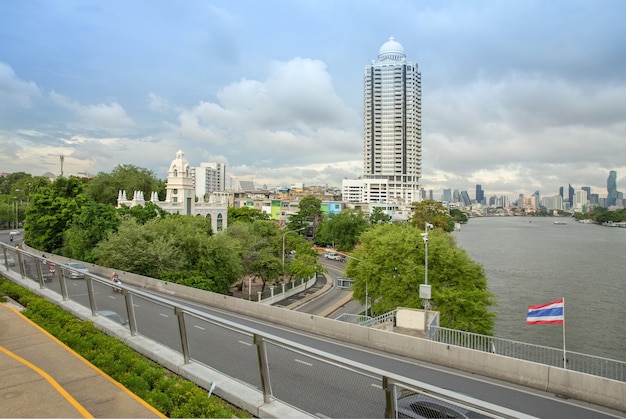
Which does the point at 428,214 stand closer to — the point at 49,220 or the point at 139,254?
the point at 139,254

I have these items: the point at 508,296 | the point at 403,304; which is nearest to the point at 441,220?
the point at 508,296

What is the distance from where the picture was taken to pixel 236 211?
72.7m

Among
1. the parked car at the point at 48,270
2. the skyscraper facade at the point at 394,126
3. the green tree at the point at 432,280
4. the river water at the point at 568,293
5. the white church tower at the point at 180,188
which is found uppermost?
the skyscraper facade at the point at 394,126

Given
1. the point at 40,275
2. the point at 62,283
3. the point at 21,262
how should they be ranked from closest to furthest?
the point at 62,283, the point at 40,275, the point at 21,262

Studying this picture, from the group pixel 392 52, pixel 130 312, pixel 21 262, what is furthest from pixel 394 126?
pixel 130 312

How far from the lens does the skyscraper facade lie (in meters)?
160

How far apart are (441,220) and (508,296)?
113 ft

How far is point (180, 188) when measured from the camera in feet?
189

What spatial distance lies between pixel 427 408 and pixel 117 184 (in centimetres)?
7794

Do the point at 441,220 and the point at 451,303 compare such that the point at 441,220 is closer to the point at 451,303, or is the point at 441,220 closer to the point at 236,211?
the point at 236,211

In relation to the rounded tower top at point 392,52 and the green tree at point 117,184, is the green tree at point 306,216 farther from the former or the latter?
the rounded tower top at point 392,52

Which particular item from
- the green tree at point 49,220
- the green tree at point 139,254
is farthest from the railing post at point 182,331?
the green tree at point 49,220

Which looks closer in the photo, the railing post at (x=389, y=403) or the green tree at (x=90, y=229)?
the railing post at (x=389, y=403)

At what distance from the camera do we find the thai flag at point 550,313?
1459 centimetres
